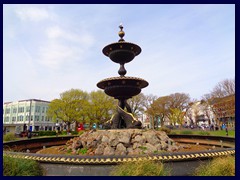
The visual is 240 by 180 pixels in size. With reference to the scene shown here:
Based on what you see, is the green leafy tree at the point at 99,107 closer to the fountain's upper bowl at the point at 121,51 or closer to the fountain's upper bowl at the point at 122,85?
the fountain's upper bowl at the point at 121,51

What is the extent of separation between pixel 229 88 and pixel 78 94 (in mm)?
35548

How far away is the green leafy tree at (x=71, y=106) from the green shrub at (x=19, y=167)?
41.6 meters

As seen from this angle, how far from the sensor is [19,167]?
475 centimetres

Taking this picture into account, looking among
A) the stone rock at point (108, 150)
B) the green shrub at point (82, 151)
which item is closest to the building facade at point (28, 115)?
the green shrub at point (82, 151)

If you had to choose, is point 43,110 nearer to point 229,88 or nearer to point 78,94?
point 78,94

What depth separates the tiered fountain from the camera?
1001cm

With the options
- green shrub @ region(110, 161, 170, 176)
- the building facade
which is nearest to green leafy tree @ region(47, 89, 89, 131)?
the building facade

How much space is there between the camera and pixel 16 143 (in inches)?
418

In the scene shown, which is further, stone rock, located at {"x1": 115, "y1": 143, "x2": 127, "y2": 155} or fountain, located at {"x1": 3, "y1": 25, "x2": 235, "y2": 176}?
stone rock, located at {"x1": 115, "y1": 143, "x2": 127, "y2": 155}

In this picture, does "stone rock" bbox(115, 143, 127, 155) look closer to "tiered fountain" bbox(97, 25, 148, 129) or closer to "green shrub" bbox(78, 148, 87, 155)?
"green shrub" bbox(78, 148, 87, 155)

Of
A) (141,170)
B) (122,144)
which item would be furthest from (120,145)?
(141,170)

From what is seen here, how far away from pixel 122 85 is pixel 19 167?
6.29m

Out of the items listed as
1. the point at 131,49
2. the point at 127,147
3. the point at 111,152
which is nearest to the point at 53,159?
the point at 111,152

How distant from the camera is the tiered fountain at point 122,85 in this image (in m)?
10.0
